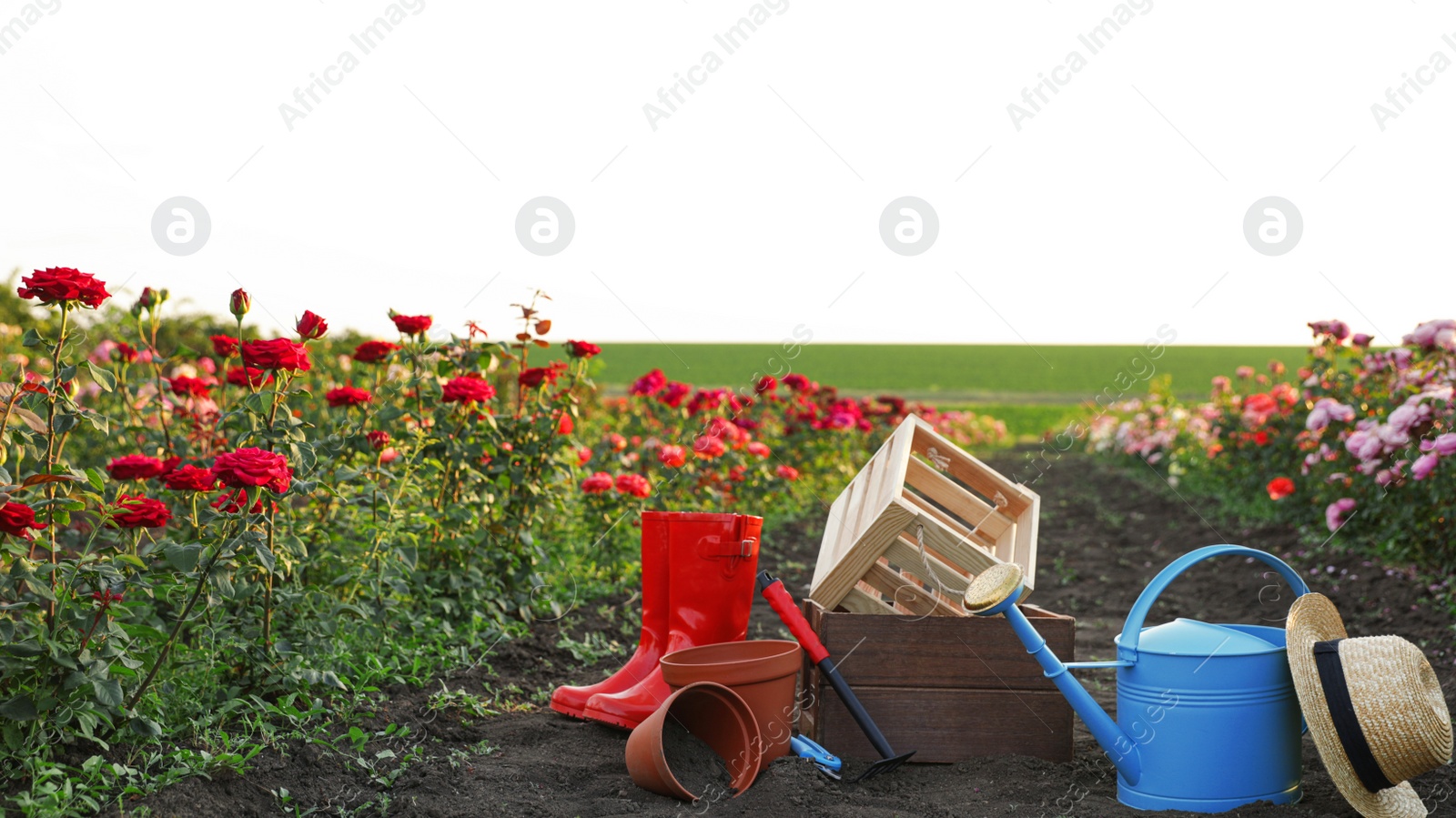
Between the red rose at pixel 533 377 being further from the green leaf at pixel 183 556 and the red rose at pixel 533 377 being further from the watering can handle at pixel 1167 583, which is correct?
the watering can handle at pixel 1167 583

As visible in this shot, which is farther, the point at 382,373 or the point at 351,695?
the point at 382,373

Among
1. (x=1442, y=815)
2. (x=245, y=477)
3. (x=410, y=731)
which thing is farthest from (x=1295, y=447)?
(x=245, y=477)

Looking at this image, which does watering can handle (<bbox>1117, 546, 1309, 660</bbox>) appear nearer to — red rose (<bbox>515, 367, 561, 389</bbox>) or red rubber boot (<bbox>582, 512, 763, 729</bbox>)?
red rubber boot (<bbox>582, 512, 763, 729</bbox>)

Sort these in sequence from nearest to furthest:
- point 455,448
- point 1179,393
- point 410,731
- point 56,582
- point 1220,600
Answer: point 56,582
point 410,731
point 455,448
point 1220,600
point 1179,393

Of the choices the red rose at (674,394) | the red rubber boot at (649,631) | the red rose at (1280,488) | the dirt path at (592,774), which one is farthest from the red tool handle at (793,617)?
the red rose at (1280,488)

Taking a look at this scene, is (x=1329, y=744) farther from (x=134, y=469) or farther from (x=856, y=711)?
(x=134, y=469)

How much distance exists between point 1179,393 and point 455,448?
35896mm

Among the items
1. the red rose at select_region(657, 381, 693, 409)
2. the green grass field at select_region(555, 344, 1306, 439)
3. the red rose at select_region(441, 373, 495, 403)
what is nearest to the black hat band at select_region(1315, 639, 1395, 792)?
the red rose at select_region(441, 373, 495, 403)

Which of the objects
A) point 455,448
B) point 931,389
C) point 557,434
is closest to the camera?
point 455,448

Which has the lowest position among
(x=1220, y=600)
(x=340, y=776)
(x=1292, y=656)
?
(x=340, y=776)

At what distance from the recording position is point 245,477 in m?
2.13

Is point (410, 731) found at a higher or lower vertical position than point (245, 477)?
lower

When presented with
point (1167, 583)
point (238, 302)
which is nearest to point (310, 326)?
point (238, 302)

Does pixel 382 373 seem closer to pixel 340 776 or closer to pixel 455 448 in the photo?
pixel 455 448
